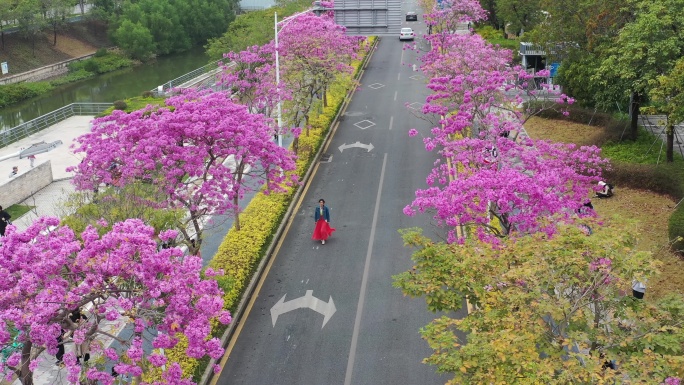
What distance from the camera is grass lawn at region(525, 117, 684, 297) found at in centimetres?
1789

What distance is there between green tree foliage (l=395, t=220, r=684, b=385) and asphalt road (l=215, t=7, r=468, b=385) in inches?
170

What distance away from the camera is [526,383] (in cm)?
911

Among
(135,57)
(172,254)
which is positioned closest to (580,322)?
(172,254)

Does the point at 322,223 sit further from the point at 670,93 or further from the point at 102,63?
the point at 102,63

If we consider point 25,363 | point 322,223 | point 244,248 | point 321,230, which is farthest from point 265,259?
point 25,363

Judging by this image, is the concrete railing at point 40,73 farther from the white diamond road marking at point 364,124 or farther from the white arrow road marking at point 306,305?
the white arrow road marking at point 306,305

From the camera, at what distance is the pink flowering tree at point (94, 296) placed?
31.5ft

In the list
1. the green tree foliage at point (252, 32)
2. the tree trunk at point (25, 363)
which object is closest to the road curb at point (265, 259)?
the tree trunk at point (25, 363)

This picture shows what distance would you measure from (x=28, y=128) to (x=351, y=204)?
81.2ft

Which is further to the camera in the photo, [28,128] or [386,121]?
[28,128]

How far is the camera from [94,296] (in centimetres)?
1005

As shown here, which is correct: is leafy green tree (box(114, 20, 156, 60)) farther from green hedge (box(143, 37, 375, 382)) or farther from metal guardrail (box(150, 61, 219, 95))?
green hedge (box(143, 37, 375, 382))

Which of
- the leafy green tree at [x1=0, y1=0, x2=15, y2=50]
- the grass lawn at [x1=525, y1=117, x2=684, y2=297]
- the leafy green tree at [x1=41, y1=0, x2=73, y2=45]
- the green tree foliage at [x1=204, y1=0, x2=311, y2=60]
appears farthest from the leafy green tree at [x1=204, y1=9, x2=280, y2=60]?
the leafy green tree at [x1=41, y1=0, x2=73, y2=45]

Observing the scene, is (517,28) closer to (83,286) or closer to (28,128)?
(28,128)
